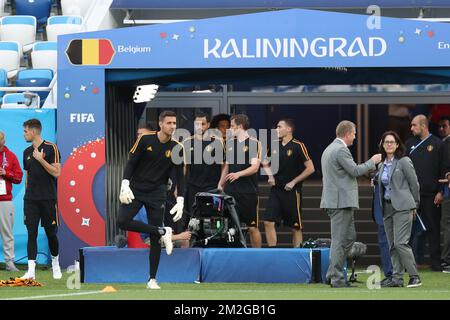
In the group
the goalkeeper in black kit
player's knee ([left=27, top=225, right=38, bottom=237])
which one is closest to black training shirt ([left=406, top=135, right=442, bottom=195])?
the goalkeeper in black kit

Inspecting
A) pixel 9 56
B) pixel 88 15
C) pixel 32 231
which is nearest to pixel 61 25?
pixel 88 15

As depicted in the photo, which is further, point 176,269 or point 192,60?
point 192,60

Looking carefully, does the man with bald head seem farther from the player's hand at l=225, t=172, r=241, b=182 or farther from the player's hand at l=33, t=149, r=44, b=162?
the player's hand at l=33, t=149, r=44, b=162

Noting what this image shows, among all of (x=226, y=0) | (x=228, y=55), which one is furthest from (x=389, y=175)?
(x=226, y=0)

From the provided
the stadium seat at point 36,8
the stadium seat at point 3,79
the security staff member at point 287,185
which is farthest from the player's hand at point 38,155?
the stadium seat at point 36,8

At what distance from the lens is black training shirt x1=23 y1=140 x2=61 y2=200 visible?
50.3 ft

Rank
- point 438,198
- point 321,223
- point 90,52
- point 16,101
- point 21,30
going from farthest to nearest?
point 21,30
point 321,223
point 16,101
point 438,198
point 90,52

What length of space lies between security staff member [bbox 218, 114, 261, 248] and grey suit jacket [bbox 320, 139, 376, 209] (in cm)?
335

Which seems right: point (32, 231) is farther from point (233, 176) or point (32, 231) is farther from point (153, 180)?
point (233, 176)

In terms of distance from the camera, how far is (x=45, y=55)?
65.7 ft

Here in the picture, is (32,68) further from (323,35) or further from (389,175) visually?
(389,175)

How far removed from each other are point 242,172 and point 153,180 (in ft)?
10.7
